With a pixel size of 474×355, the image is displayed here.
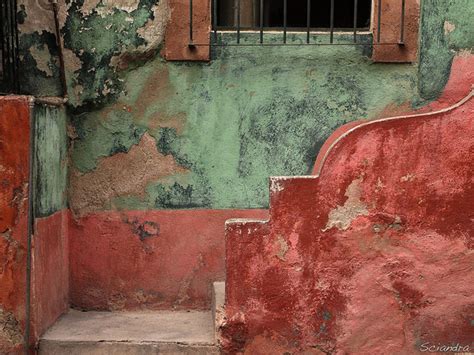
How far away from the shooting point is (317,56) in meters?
5.34

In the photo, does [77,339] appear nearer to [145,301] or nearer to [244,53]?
[145,301]

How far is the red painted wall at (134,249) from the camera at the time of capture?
5.36 meters

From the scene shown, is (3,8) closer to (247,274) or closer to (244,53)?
(244,53)

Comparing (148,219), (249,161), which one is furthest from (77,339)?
(249,161)

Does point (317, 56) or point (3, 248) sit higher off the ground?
point (317, 56)

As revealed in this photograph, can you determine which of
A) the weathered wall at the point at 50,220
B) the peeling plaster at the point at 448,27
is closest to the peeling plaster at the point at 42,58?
the weathered wall at the point at 50,220

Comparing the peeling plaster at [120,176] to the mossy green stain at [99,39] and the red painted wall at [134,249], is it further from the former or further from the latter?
the mossy green stain at [99,39]

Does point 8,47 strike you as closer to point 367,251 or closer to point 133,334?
point 133,334

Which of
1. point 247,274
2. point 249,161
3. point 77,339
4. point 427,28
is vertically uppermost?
point 427,28

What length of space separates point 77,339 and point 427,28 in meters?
3.05

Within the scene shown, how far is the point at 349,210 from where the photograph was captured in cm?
451

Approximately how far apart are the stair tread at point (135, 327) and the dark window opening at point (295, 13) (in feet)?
6.81

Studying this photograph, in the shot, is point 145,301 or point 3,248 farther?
point 145,301

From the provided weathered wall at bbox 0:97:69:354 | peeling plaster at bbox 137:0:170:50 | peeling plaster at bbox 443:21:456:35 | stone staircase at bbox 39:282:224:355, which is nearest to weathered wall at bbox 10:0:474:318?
peeling plaster at bbox 443:21:456:35
